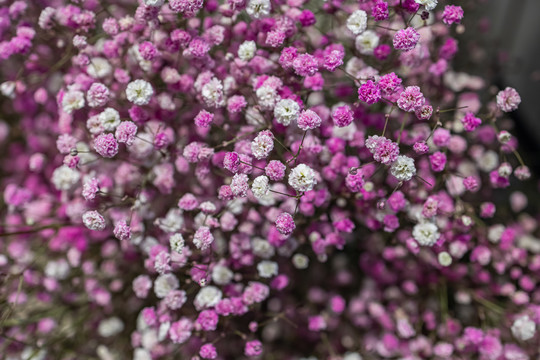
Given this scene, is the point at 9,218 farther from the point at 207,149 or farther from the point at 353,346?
the point at 353,346

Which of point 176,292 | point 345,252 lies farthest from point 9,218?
point 345,252

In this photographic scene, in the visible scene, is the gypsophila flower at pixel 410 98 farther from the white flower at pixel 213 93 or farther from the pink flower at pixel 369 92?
the white flower at pixel 213 93

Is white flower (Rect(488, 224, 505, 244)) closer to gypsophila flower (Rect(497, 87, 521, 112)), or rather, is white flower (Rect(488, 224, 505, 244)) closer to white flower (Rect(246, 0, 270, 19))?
gypsophila flower (Rect(497, 87, 521, 112))

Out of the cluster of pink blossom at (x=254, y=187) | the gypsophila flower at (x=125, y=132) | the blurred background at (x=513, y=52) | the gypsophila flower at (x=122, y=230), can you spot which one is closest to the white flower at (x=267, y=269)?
the cluster of pink blossom at (x=254, y=187)

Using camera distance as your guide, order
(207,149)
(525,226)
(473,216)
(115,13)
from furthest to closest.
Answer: (525,226) → (115,13) → (473,216) → (207,149)

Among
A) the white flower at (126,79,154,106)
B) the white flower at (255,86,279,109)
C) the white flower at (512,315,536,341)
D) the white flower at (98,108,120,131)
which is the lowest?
the white flower at (512,315,536,341)

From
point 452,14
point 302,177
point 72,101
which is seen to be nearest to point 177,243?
point 302,177

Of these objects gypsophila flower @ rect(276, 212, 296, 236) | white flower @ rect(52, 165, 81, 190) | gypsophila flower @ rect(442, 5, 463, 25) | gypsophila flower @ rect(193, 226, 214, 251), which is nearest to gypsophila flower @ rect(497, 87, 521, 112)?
gypsophila flower @ rect(442, 5, 463, 25)
